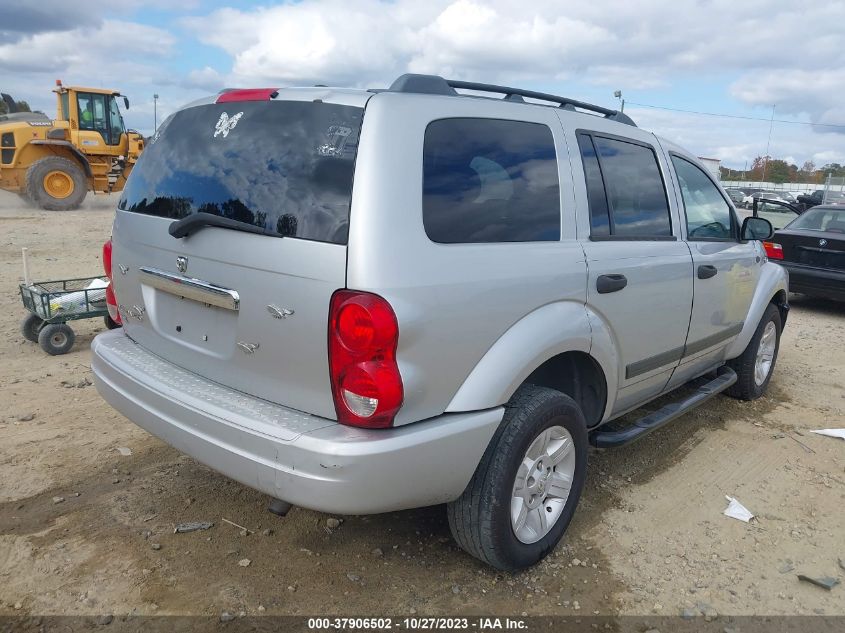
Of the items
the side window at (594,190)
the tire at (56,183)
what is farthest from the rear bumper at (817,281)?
the tire at (56,183)

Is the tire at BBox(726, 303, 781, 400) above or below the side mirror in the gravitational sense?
below

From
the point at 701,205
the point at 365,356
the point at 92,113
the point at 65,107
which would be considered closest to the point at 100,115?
the point at 92,113

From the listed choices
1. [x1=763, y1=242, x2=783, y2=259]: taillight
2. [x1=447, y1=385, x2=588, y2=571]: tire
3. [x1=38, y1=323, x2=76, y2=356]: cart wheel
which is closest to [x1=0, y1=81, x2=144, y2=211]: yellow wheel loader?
[x1=38, y1=323, x2=76, y2=356]: cart wheel

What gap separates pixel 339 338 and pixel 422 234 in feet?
1.55

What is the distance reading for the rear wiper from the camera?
8.33 feet

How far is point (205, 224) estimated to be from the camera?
2670mm

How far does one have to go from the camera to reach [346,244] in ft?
7.60

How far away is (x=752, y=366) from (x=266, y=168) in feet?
13.4

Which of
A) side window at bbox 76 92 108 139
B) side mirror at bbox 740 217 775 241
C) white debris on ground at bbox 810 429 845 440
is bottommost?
white debris on ground at bbox 810 429 845 440

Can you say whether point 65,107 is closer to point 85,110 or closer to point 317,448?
point 85,110

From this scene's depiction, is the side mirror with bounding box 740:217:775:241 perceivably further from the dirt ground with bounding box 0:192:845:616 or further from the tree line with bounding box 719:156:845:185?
the tree line with bounding box 719:156:845:185

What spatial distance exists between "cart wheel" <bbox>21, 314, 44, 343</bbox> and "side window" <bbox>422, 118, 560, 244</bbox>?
4865 millimetres

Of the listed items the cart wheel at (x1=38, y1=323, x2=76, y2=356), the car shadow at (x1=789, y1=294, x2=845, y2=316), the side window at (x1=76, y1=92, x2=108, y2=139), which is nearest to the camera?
the cart wheel at (x1=38, y1=323, x2=76, y2=356)

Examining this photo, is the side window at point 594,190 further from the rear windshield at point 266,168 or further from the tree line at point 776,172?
the tree line at point 776,172
